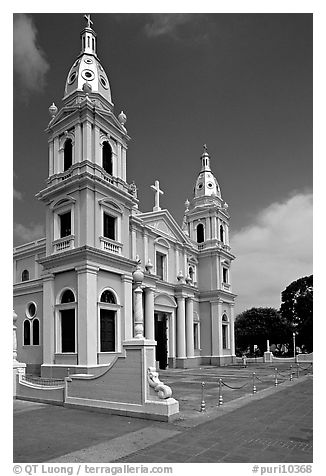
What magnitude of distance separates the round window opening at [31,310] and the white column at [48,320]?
10.4 ft

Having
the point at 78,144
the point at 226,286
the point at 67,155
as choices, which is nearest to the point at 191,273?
the point at 226,286

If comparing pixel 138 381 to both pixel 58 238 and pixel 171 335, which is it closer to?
pixel 58 238

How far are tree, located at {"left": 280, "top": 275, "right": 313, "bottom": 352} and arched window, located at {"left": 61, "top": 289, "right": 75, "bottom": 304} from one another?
110 feet

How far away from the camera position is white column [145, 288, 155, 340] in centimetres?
2869

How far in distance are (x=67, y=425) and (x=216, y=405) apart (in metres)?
5.20

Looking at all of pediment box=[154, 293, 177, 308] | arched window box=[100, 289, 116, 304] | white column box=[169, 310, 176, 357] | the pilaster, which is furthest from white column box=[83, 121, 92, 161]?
white column box=[169, 310, 176, 357]

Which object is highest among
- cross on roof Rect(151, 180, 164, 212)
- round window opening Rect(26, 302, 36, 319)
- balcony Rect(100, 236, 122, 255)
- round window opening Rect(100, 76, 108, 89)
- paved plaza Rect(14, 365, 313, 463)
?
round window opening Rect(100, 76, 108, 89)

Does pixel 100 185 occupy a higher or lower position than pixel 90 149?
lower

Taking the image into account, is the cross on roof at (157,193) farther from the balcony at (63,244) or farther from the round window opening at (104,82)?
the balcony at (63,244)

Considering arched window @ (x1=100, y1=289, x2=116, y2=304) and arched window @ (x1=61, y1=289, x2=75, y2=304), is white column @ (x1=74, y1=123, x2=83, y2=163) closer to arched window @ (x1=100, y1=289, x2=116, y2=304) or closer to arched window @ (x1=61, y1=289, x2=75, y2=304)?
arched window @ (x1=61, y1=289, x2=75, y2=304)

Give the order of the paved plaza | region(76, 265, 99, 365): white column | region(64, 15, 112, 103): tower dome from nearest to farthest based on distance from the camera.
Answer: the paved plaza, region(76, 265, 99, 365): white column, region(64, 15, 112, 103): tower dome

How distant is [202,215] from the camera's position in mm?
39781
